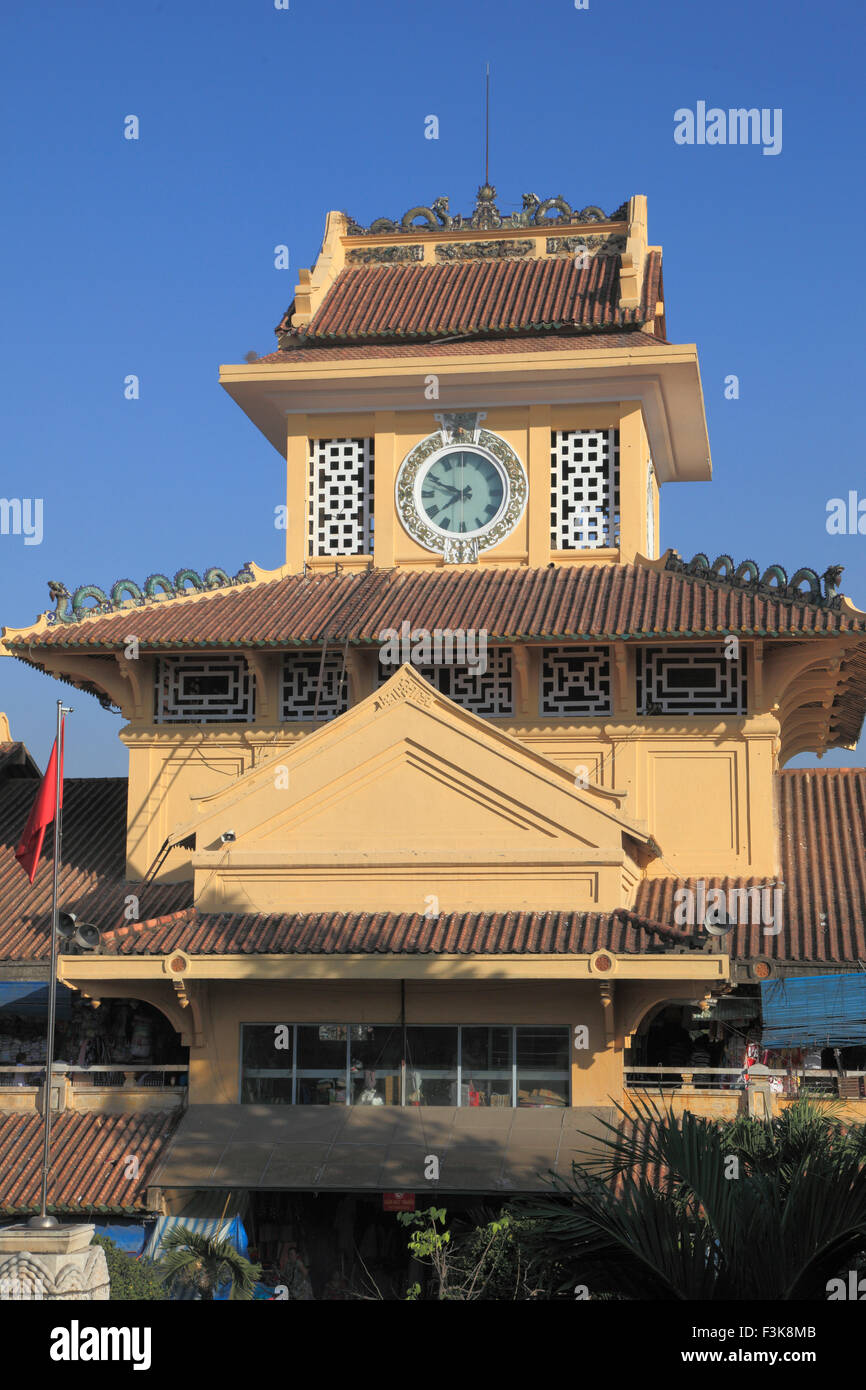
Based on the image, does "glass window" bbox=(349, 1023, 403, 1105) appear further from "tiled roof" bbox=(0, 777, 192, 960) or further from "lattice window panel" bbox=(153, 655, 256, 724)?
"lattice window panel" bbox=(153, 655, 256, 724)

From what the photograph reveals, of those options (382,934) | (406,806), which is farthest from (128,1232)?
(406,806)

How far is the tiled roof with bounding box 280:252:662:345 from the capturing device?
27969mm

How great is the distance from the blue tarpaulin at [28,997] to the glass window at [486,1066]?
19.5ft

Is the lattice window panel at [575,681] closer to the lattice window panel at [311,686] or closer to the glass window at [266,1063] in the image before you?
the lattice window panel at [311,686]

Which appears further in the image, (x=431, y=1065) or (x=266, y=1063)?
(x=266, y=1063)

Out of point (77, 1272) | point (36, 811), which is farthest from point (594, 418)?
point (77, 1272)

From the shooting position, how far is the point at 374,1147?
21.2 meters

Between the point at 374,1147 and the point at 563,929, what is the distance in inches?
136

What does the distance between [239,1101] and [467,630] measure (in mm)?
7036

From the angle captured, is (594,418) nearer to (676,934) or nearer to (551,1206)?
(676,934)

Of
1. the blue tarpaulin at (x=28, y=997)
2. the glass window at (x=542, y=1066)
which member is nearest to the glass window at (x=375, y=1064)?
the glass window at (x=542, y=1066)

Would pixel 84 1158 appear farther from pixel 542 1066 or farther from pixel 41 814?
pixel 542 1066

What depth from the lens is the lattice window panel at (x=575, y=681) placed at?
2536cm

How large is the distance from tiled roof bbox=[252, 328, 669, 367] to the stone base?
1575 centimetres
